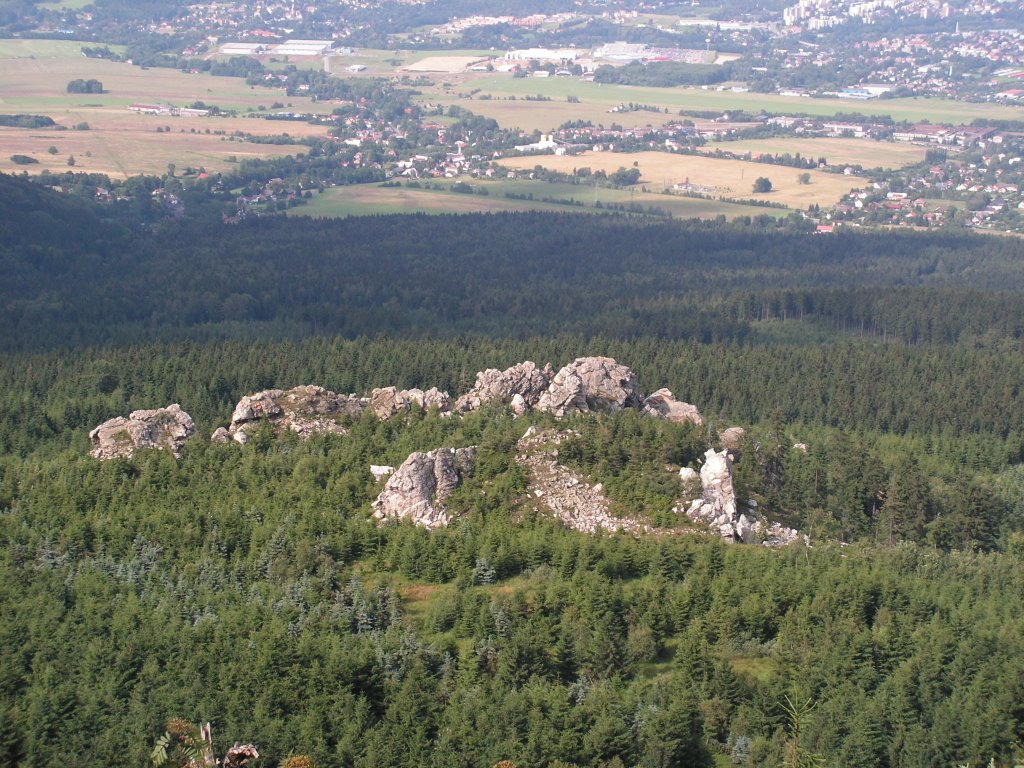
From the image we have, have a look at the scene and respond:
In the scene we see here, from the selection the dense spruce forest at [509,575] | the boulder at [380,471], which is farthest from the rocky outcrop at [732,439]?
the boulder at [380,471]

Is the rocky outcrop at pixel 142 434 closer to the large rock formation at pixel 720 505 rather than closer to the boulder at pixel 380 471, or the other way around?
the boulder at pixel 380 471

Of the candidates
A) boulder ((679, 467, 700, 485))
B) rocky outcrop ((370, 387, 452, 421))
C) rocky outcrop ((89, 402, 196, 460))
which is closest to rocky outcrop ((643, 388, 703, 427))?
boulder ((679, 467, 700, 485))

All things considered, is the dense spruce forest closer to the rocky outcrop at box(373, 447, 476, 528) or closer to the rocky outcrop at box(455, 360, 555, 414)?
the rocky outcrop at box(373, 447, 476, 528)

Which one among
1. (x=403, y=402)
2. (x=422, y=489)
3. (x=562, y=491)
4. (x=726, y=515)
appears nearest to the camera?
(x=726, y=515)

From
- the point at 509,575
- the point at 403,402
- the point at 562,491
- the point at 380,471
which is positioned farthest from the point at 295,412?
the point at 509,575

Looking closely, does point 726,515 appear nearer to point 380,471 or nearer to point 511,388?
point 380,471

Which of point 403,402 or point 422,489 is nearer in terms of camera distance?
point 422,489
